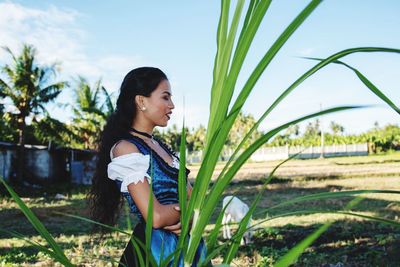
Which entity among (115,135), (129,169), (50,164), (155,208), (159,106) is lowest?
(50,164)

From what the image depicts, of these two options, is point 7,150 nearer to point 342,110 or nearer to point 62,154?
point 62,154

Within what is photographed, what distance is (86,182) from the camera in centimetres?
2202

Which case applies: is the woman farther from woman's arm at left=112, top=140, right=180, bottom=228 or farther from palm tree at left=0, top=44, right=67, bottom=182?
palm tree at left=0, top=44, right=67, bottom=182

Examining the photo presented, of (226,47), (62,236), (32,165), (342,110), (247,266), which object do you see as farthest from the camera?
(32,165)

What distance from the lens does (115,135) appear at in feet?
A: 4.92

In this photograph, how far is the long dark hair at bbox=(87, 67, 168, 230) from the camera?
4.86ft

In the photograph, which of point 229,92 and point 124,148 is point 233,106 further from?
point 124,148

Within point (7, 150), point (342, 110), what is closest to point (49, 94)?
point (7, 150)

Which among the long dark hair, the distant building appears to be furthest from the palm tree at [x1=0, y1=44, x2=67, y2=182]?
the long dark hair

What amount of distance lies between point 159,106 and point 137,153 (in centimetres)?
21

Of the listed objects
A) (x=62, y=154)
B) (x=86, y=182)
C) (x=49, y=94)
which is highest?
(x=49, y=94)

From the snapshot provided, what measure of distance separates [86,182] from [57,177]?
1.63m

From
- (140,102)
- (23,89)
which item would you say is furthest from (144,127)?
(23,89)

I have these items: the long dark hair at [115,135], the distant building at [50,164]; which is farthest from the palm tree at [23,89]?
the long dark hair at [115,135]
